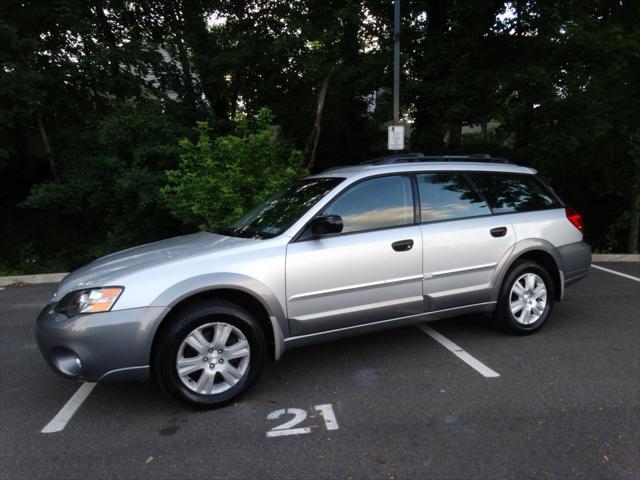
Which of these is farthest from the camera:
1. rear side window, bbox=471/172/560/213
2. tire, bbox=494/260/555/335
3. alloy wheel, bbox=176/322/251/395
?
rear side window, bbox=471/172/560/213

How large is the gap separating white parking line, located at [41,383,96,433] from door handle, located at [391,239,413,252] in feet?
8.67

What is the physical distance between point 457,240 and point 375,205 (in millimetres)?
806

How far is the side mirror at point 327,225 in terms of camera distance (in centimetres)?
354

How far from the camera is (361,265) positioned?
12.3 ft

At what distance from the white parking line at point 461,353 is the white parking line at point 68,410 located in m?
3.04

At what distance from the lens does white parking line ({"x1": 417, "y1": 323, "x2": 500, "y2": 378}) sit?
3.81 meters

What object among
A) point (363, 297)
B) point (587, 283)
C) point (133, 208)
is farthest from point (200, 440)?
point (133, 208)

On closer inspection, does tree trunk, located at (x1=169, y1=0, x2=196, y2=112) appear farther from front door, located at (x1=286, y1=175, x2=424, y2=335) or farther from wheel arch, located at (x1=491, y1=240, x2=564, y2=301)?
wheel arch, located at (x1=491, y1=240, x2=564, y2=301)

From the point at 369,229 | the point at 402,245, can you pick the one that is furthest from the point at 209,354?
the point at 402,245

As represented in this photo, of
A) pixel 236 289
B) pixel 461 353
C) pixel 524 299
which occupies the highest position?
pixel 236 289

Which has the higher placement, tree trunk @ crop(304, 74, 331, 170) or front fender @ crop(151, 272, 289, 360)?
tree trunk @ crop(304, 74, 331, 170)

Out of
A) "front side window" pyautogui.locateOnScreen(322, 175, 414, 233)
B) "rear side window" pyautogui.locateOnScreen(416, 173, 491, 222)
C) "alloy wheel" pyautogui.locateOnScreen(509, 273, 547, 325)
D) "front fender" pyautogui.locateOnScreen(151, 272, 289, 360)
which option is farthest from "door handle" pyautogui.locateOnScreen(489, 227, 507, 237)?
"front fender" pyautogui.locateOnScreen(151, 272, 289, 360)

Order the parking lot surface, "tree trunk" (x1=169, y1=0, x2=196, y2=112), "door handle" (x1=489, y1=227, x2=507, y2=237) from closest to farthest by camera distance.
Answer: the parking lot surface
"door handle" (x1=489, y1=227, x2=507, y2=237)
"tree trunk" (x1=169, y1=0, x2=196, y2=112)

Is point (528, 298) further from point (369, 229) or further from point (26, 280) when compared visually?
point (26, 280)
